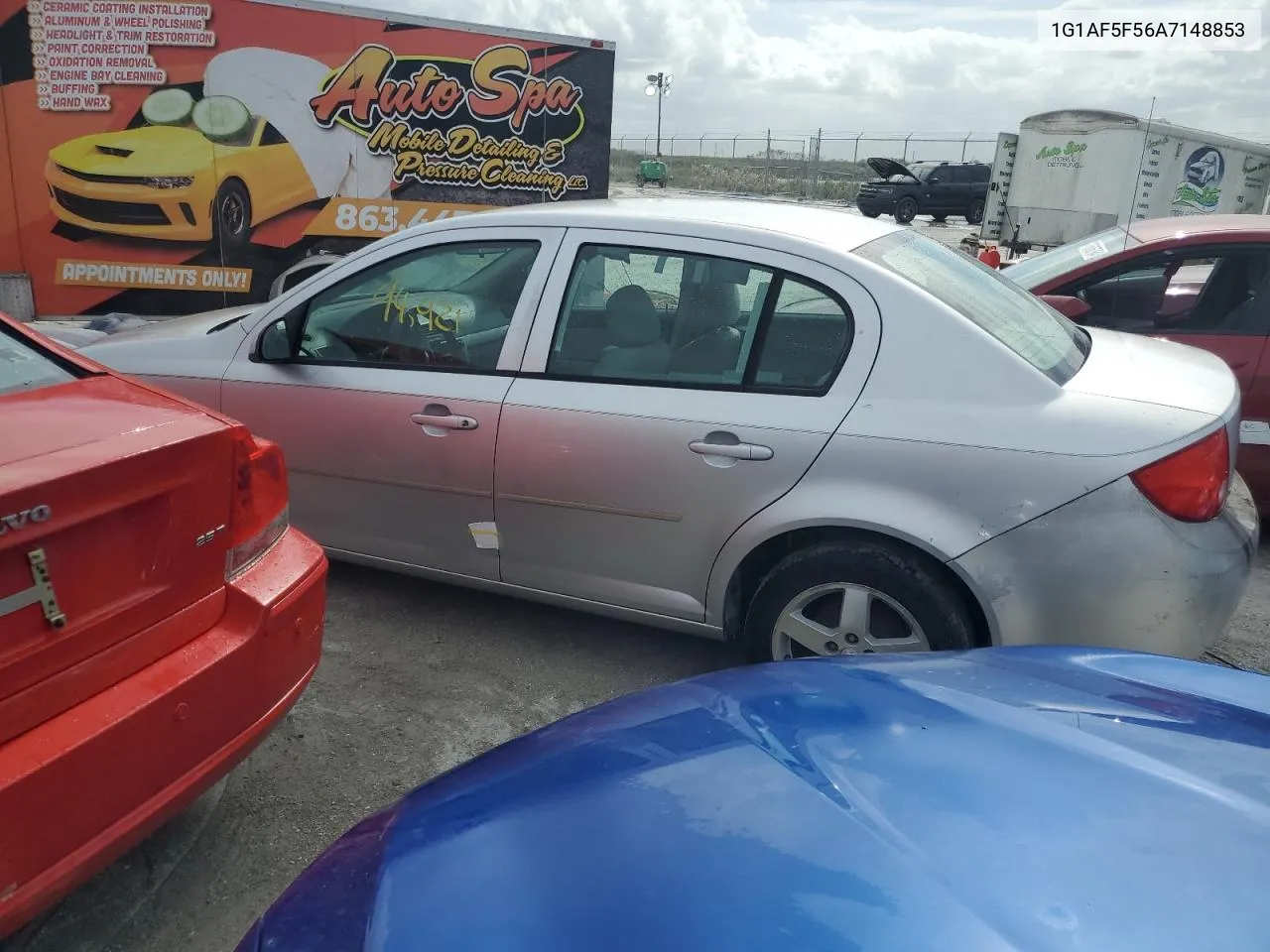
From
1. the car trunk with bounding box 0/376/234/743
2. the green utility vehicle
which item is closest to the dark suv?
the green utility vehicle

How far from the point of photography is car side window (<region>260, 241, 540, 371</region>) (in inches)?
133

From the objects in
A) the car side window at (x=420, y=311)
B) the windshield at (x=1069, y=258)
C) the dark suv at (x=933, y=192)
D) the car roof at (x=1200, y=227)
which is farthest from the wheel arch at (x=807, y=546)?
the dark suv at (x=933, y=192)

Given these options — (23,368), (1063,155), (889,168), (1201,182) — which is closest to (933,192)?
(889,168)

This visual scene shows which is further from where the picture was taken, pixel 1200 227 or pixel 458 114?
pixel 458 114

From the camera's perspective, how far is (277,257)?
8.43 meters

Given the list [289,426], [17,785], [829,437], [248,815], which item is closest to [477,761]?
[17,785]

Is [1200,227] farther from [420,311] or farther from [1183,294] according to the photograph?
[420,311]

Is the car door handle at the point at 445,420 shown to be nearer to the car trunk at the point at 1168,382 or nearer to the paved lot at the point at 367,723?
the paved lot at the point at 367,723

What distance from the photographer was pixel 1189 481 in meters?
2.57

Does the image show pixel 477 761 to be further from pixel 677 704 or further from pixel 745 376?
pixel 745 376

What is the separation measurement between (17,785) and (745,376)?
210 centimetres

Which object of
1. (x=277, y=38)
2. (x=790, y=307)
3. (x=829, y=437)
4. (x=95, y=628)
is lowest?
(x=95, y=628)

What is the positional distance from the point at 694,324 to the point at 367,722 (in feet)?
5.46

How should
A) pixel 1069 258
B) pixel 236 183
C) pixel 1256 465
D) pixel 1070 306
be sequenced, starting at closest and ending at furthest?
pixel 1256 465 → pixel 1070 306 → pixel 1069 258 → pixel 236 183
